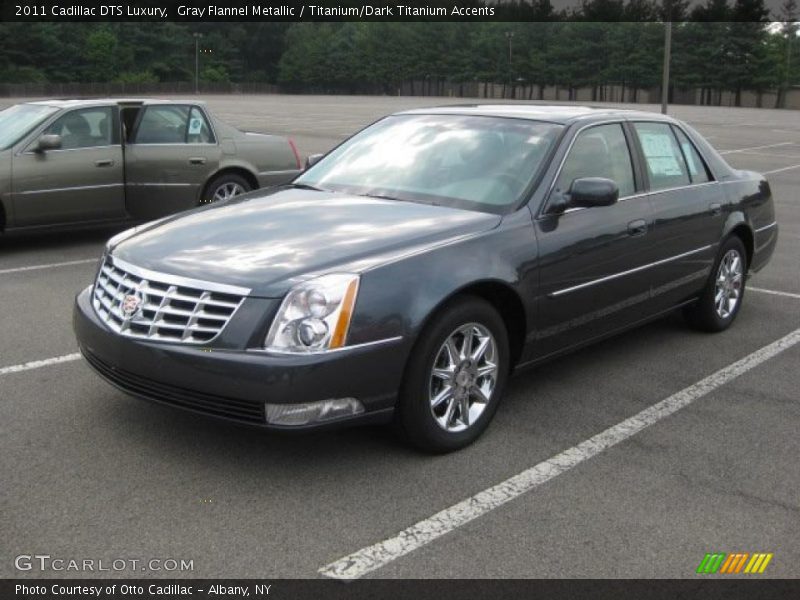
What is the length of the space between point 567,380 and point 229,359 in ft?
7.81

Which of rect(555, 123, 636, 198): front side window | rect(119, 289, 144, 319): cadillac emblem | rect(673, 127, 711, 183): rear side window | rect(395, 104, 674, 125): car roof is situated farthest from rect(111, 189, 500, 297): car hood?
rect(673, 127, 711, 183): rear side window

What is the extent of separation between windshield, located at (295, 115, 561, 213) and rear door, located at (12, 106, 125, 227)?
4.35 m

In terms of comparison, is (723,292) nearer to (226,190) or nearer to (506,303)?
(506,303)

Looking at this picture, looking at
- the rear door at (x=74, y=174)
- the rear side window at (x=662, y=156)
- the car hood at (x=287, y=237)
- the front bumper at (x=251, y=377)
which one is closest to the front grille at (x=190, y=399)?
the front bumper at (x=251, y=377)

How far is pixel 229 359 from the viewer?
142 inches

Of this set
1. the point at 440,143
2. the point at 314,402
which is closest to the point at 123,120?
the point at 440,143

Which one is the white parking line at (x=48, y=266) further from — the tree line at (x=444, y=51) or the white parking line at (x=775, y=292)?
the tree line at (x=444, y=51)

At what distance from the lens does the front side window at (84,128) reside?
9133 mm

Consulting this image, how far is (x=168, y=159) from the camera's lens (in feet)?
31.5

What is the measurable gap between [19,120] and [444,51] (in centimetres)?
11251

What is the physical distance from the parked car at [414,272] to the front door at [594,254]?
0.5 inches

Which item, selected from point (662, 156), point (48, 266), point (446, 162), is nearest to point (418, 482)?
point (446, 162)

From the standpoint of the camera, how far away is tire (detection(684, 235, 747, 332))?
6230 mm

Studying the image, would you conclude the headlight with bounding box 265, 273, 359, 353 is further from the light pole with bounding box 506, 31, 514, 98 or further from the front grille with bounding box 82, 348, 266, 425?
the light pole with bounding box 506, 31, 514, 98
